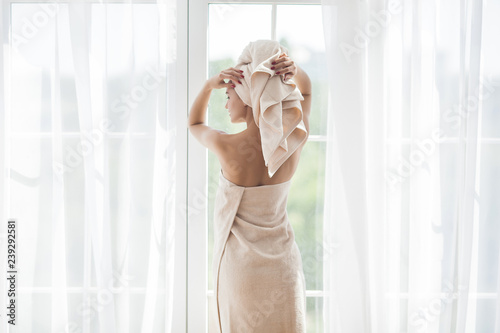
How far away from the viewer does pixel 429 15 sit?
1.52m

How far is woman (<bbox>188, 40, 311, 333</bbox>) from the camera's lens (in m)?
1.25

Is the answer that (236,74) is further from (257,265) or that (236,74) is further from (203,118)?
(257,265)

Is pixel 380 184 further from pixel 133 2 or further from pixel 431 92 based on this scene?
pixel 133 2

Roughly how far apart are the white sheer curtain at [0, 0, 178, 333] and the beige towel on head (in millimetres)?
406

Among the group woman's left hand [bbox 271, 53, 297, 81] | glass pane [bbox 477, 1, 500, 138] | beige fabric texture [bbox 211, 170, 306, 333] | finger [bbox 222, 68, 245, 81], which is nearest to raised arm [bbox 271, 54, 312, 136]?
woman's left hand [bbox 271, 53, 297, 81]

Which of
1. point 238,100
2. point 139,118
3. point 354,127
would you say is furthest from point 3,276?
point 354,127

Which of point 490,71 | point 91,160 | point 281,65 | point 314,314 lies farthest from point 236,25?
point 314,314

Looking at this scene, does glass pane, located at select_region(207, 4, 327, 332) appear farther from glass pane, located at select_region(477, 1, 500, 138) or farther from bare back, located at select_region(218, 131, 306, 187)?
glass pane, located at select_region(477, 1, 500, 138)

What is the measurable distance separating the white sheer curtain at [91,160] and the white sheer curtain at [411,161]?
0.66 metres

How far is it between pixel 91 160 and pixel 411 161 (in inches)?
48.3

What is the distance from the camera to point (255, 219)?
4.26ft

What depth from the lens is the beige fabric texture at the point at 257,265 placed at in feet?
4.16

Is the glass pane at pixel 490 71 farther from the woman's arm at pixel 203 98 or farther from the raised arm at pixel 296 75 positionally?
the woman's arm at pixel 203 98

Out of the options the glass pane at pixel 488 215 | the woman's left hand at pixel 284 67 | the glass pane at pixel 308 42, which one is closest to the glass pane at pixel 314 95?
the glass pane at pixel 308 42
